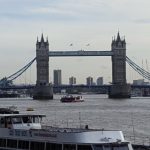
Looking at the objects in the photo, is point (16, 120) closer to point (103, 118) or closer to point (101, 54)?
point (103, 118)

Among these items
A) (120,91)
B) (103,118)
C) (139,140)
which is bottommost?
(139,140)

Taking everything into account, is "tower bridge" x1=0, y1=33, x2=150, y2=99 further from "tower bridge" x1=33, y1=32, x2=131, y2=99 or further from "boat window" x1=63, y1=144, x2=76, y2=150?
"boat window" x1=63, y1=144, x2=76, y2=150

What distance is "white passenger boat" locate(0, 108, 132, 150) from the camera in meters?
28.2

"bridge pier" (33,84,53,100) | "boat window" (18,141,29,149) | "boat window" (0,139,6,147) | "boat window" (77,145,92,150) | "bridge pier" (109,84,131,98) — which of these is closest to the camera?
"boat window" (77,145,92,150)

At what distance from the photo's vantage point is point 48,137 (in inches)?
1183

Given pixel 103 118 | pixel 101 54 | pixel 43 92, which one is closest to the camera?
pixel 103 118

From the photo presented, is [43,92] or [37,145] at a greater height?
[43,92]

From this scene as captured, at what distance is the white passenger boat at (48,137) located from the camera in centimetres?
2820

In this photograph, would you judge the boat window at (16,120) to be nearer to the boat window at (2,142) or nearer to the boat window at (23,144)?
the boat window at (2,142)

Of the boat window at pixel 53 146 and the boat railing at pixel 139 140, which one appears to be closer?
the boat window at pixel 53 146

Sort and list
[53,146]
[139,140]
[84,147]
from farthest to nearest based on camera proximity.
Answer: [139,140]
[53,146]
[84,147]

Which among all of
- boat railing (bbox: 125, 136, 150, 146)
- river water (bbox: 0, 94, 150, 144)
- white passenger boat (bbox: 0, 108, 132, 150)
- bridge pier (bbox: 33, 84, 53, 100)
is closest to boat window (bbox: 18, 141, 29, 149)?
white passenger boat (bbox: 0, 108, 132, 150)

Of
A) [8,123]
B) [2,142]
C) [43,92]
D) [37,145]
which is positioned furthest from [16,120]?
[43,92]

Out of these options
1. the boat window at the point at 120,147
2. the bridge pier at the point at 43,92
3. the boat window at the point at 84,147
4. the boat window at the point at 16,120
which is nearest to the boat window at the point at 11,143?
the boat window at the point at 16,120
